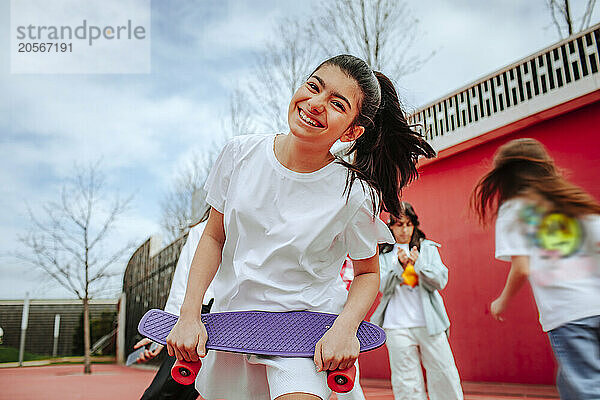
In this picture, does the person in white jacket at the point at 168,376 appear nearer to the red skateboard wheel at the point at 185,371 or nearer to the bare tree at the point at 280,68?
the red skateboard wheel at the point at 185,371

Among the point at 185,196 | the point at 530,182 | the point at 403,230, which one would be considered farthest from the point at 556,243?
the point at 185,196

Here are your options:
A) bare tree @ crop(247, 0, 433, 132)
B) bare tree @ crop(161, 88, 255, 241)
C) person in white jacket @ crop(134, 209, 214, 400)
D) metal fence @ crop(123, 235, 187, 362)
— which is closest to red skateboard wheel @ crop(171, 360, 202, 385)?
person in white jacket @ crop(134, 209, 214, 400)

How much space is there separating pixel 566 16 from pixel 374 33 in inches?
117

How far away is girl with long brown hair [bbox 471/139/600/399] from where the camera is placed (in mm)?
1608

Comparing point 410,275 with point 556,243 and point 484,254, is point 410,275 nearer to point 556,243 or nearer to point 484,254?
point 484,254

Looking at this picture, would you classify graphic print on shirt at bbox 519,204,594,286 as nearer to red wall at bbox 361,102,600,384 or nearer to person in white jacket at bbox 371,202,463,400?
person in white jacket at bbox 371,202,463,400

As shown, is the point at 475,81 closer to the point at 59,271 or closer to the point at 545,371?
the point at 545,371

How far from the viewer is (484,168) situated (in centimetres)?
613

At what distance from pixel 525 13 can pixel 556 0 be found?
38.6 inches

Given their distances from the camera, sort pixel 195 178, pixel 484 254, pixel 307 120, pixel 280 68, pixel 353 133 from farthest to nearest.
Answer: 1. pixel 195 178
2. pixel 280 68
3. pixel 484 254
4. pixel 353 133
5. pixel 307 120

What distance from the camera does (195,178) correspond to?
12.6 meters

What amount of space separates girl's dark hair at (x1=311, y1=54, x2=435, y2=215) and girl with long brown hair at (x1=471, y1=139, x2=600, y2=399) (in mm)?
285

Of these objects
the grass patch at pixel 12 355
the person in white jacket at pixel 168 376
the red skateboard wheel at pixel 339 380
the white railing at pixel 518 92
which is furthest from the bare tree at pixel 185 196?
the red skateboard wheel at pixel 339 380

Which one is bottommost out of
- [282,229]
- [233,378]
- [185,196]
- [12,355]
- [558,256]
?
[12,355]
